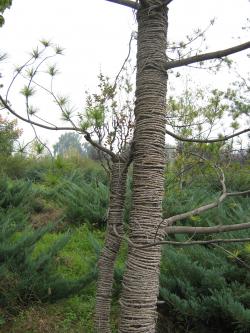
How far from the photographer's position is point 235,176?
10.1m

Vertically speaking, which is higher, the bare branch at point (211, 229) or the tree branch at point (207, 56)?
the tree branch at point (207, 56)

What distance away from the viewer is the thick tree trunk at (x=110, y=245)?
2.15 m

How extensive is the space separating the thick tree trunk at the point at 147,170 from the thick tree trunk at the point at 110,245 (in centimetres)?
16

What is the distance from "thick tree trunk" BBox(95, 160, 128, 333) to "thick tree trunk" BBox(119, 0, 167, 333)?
0.52 feet

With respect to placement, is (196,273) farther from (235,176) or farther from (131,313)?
(235,176)

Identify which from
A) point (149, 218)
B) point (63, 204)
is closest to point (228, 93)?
point (63, 204)

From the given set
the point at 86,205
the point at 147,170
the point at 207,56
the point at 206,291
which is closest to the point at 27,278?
the point at 206,291

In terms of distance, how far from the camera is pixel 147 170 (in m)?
1.97

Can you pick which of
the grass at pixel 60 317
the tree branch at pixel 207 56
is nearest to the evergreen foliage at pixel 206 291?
the grass at pixel 60 317

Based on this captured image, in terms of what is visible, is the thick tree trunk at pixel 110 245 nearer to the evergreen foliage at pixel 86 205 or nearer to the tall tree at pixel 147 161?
the tall tree at pixel 147 161

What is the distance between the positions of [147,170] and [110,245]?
46cm

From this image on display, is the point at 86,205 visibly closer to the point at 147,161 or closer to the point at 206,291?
the point at 206,291

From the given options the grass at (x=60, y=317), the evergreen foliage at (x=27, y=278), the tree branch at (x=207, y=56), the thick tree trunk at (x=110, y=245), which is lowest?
the grass at (x=60, y=317)

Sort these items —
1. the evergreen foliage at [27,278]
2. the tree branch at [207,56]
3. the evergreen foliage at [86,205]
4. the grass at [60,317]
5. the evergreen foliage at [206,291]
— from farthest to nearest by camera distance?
1. the evergreen foliage at [86,205]
2. the evergreen foliage at [27,278]
3. the grass at [60,317]
4. the evergreen foliage at [206,291]
5. the tree branch at [207,56]
